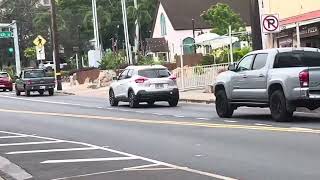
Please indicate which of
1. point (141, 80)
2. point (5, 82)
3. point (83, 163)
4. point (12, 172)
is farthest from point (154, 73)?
point (5, 82)

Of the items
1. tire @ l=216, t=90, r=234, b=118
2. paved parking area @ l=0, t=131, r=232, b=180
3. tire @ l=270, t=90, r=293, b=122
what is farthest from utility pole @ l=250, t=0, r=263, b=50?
paved parking area @ l=0, t=131, r=232, b=180

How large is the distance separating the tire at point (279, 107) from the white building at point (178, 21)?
169 ft

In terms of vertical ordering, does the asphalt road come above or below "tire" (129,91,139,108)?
below

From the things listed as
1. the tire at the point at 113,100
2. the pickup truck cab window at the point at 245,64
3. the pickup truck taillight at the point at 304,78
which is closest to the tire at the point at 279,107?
the pickup truck taillight at the point at 304,78

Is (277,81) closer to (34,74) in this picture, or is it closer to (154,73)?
(154,73)

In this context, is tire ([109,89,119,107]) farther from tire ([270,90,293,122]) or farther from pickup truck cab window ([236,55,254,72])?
tire ([270,90,293,122])

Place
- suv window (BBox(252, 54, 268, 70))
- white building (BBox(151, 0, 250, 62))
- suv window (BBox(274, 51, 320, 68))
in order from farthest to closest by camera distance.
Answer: white building (BBox(151, 0, 250, 62))
suv window (BBox(252, 54, 268, 70))
suv window (BBox(274, 51, 320, 68))

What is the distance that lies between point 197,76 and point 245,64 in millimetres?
15803

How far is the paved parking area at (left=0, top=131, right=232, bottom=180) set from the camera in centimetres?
970

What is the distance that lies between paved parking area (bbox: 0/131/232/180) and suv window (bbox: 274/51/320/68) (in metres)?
5.90

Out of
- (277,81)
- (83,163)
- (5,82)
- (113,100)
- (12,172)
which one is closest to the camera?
(12,172)

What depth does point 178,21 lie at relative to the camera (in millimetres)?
71812

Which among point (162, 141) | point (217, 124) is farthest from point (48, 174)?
→ point (217, 124)

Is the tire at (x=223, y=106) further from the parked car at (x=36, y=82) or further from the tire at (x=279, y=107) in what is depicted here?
the parked car at (x=36, y=82)
